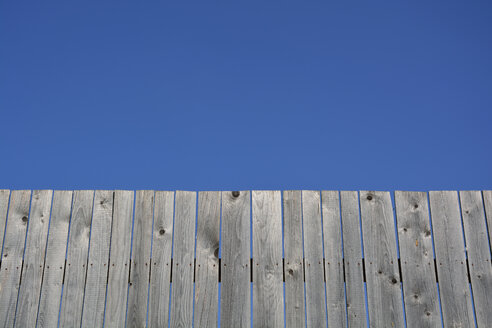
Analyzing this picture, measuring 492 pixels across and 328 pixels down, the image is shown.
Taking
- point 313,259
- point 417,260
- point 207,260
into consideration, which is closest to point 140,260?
point 207,260

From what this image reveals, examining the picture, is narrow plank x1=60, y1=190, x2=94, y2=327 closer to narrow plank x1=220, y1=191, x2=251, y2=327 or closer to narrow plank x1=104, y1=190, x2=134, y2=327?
narrow plank x1=104, y1=190, x2=134, y2=327

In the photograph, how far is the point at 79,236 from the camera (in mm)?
3229

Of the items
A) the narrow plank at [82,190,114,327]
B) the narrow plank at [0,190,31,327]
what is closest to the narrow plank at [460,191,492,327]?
the narrow plank at [82,190,114,327]

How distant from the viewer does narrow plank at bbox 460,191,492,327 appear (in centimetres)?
312

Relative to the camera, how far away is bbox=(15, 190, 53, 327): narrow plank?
10.2ft

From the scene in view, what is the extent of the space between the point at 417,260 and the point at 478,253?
50cm

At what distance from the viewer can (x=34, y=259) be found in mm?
3211

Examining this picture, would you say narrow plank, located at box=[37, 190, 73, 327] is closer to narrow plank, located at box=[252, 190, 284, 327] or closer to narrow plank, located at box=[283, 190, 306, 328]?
narrow plank, located at box=[252, 190, 284, 327]

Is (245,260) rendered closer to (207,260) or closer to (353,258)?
(207,260)

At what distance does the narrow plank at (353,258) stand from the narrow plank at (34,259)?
2302 mm

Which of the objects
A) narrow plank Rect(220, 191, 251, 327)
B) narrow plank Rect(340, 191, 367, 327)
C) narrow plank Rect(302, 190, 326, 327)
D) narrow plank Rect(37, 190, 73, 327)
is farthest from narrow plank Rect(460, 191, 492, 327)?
narrow plank Rect(37, 190, 73, 327)

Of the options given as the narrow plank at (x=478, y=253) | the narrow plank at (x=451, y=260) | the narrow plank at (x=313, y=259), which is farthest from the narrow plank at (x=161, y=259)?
the narrow plank at (x=478, y=253)

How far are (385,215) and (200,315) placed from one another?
1.59 meters

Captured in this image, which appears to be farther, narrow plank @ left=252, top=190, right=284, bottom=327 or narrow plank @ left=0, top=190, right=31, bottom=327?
narrow plank @ left=0, top=190, right=31, bottom=327
